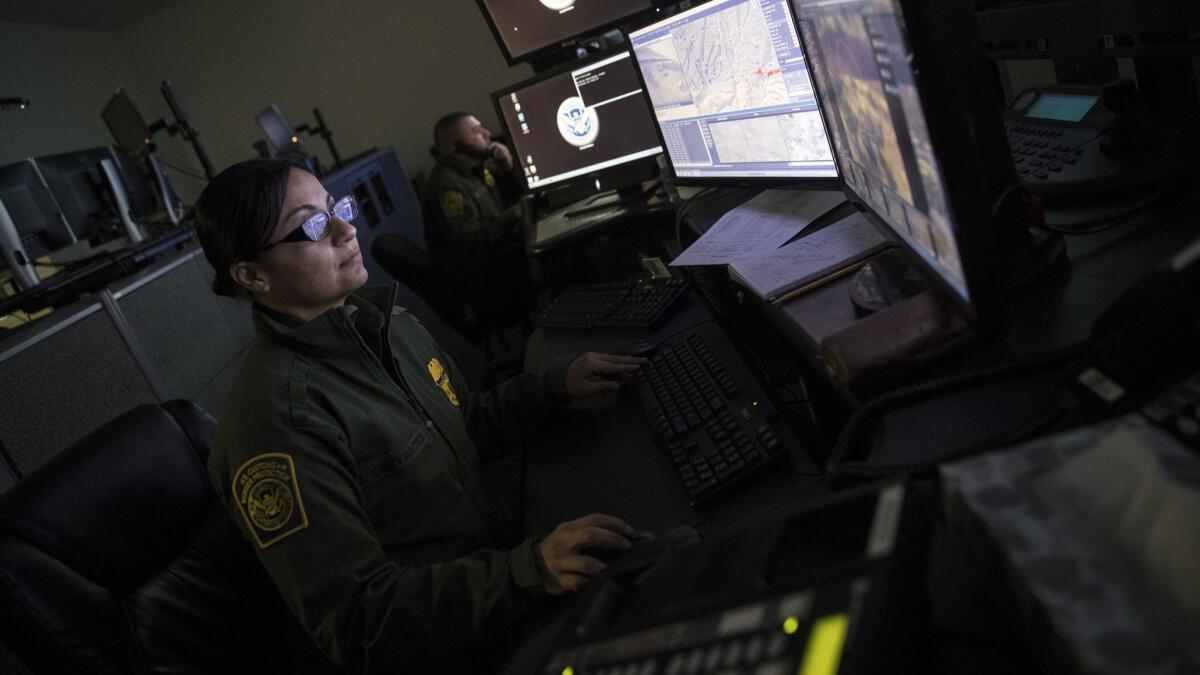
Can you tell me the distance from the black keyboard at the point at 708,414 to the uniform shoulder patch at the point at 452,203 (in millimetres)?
2362

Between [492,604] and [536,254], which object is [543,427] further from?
[536,254]

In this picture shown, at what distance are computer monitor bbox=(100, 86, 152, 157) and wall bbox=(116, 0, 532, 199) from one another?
199 cm

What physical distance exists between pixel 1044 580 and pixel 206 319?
9.26 ft

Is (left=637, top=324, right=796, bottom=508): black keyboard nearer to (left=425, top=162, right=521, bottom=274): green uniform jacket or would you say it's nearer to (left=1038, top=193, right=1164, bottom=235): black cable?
(left=1038, top=193, right=1164, bottom=235): black cable

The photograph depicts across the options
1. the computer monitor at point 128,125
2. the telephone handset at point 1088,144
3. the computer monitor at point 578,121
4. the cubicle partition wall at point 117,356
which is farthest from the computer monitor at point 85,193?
the telephone handset at point 1088,144

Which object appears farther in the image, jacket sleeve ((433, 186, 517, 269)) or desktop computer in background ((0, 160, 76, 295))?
jacket sleeve ((433, 186, 517, 269))

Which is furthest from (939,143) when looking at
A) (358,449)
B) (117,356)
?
(117,356)

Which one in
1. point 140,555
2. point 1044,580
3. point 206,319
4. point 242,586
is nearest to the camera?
point 1044,580

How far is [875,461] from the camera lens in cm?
68

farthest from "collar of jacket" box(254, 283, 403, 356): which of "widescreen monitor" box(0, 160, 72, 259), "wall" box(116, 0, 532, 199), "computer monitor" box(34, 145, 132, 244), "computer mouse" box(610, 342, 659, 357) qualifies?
"wall" box(116, 0, 532, 199)

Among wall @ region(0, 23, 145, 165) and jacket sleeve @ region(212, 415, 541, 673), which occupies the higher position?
wall @ region(0, 23, 145, 165)

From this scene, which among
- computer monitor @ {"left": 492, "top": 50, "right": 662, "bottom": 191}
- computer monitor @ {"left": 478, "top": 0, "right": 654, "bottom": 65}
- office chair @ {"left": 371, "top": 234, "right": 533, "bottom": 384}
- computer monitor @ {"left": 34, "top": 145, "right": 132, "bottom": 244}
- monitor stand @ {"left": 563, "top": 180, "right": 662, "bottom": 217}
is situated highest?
computer monitor @ {"left": 34, "top": 145, "right": 132, "bottom": 244}

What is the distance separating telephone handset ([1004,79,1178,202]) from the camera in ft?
3.00

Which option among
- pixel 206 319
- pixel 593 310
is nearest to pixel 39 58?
pixel 206 319
